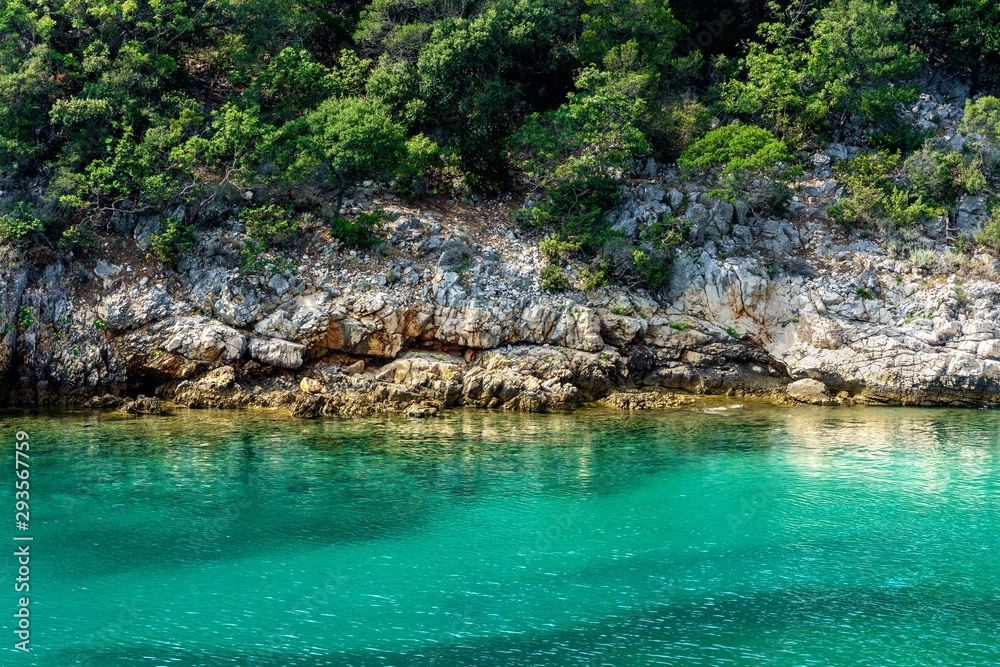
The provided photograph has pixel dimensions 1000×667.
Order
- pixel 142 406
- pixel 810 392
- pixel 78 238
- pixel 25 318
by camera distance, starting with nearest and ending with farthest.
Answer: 1. pixel 142 406
2. pixel 25 318
3. pixel 78 238
4. pixel 810 392

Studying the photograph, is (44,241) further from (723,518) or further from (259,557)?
(723,518)

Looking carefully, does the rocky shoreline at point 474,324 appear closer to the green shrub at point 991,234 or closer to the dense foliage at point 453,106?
the green shrub at point 991,234

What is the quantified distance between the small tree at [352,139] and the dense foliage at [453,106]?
88 millimetres

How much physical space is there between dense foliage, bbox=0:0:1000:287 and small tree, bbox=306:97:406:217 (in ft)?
0.29

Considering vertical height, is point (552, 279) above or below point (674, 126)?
below

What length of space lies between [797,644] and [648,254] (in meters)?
20.6

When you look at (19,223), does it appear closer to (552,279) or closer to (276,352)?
(276,352)

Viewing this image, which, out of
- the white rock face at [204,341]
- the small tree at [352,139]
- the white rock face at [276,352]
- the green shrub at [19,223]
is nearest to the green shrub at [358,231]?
the small tree at [352,139]

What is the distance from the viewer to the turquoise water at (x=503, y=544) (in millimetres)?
11172

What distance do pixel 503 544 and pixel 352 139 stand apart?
18445mm

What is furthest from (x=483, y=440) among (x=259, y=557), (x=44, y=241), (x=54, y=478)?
(x=44, y=241)

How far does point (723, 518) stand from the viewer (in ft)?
53.6

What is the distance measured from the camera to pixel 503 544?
14.8 metres

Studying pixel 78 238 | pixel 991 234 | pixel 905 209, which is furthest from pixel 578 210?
pixel 78 238
